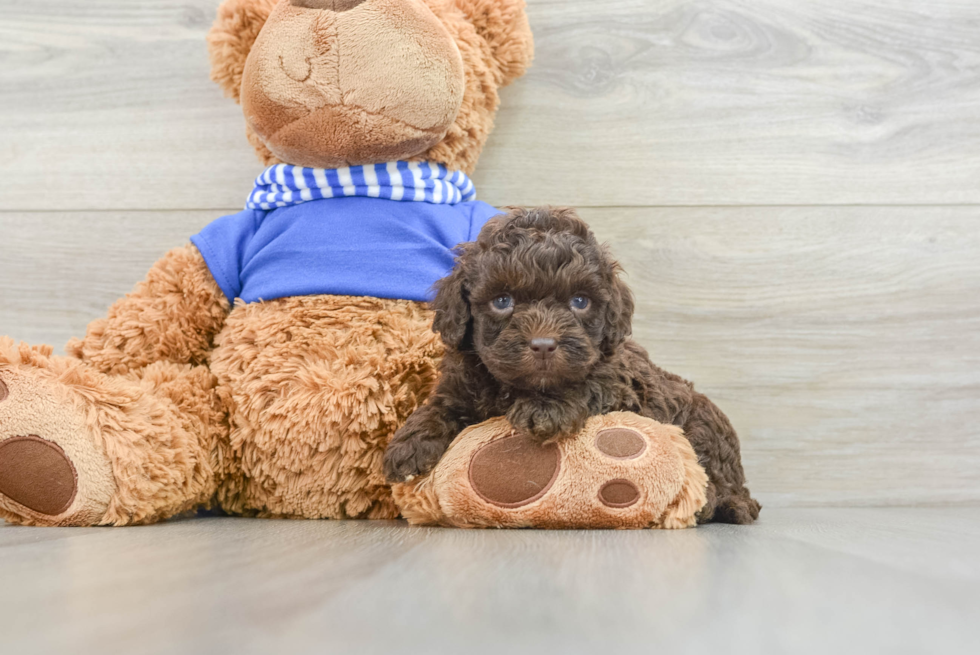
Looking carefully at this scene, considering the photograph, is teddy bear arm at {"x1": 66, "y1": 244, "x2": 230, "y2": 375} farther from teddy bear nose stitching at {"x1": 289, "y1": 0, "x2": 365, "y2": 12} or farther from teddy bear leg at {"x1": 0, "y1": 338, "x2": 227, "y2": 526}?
teddy bear nose stitching at {"x1": 289, "y1": 0, "x2": 365, "y2": 12}

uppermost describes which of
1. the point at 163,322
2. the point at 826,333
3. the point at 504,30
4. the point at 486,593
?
the point at 504,30

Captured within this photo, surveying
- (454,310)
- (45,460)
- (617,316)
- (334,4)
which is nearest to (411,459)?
(454,310)

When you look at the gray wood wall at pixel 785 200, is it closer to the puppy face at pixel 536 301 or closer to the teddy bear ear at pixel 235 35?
the teddy bear ear at pixel 235 35

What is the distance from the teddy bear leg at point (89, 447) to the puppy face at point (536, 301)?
407 mm

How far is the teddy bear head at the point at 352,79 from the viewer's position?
1.04 metres

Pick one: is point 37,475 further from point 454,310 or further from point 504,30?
point 504,30

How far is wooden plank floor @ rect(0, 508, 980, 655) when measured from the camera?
1.40 ft

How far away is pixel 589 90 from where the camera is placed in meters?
1.38

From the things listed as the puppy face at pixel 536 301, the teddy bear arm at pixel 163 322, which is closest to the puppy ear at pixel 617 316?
the puppy face at pixel 536 301

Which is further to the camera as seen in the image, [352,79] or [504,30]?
[504,30]

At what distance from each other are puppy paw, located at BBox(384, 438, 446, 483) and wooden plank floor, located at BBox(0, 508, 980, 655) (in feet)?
0.26

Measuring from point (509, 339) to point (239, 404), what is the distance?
1.48 feet

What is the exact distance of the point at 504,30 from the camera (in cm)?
123

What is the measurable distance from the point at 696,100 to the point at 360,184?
0.65 metres
